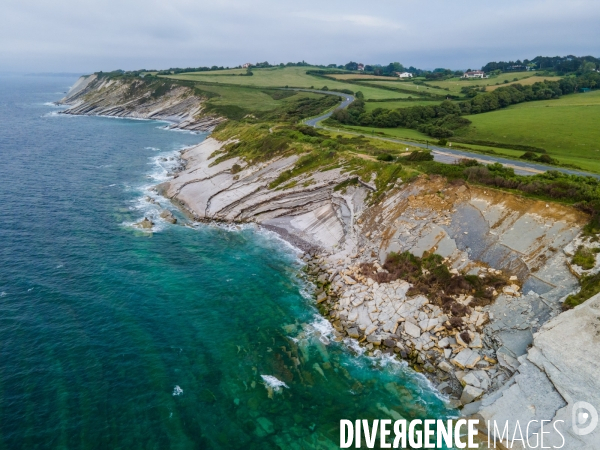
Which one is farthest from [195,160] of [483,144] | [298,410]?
[298,410]

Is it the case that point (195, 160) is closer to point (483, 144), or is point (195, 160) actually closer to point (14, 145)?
point (14, 145)

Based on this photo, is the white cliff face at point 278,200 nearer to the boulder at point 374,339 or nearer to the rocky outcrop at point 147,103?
the boulder at point 374,339

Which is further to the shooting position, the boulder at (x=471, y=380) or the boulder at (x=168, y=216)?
the boulder at (x=168, y=216)

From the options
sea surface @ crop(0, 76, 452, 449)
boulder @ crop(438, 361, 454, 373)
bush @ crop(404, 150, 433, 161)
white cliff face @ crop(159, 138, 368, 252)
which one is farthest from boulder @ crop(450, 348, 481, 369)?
bush @ crop(404, 150, 433, 161)

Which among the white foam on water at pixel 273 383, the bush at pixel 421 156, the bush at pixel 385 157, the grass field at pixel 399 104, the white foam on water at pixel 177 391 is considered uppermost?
the grass field at pixel 399 104

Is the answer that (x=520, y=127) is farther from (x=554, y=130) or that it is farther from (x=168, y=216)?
(x=168, y=216)

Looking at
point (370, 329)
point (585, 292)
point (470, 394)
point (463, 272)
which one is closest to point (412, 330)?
point (370, 329)

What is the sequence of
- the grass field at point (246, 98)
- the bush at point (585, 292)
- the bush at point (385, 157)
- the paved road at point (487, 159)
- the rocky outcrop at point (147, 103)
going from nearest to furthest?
the bush at point (585, 292) < the paved road at point (487, 159) < the bush at point (385, 157) < the grass field at point (246, 98) < the rocky outcrop at point (147, 103)

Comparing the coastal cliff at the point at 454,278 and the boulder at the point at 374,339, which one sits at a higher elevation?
the coastal cliff at the point at 454,278

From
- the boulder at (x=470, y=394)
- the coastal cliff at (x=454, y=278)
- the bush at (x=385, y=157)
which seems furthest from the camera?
the bush at (x=385, y=157)

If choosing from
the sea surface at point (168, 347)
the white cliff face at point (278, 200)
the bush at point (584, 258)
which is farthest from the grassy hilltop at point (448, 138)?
the sea surface at point (168, 347)
